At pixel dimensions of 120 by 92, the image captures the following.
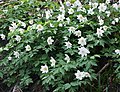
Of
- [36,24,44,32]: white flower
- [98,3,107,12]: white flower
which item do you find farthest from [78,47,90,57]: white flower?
[98,3,107,12]: white flower

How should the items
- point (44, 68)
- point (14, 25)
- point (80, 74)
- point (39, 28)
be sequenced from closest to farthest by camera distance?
point (80, 74) → point (44, 68) → point (39, 28) → point (14, 25)

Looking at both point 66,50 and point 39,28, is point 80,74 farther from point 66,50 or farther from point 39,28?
point 39,28

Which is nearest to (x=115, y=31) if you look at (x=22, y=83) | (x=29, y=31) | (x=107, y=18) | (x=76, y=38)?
(x=107, y=18)

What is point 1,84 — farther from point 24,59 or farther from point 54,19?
point 54,19

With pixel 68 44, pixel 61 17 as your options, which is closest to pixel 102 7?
pixel 61 17

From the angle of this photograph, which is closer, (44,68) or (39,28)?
(44,68)

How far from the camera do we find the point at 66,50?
114 inches

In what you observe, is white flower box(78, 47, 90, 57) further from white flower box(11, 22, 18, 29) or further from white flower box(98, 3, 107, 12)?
white flower box(11, 22, 18, 29)

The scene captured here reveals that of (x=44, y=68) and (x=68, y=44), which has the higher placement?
(x=68, y=44)

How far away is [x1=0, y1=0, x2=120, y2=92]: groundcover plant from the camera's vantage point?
2.71 meters

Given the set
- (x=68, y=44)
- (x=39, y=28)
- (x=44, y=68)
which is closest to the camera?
(x=44, y=68)

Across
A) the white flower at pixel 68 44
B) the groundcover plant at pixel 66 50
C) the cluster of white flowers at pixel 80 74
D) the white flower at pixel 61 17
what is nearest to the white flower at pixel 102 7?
the groundcover plant at pixel 66 50

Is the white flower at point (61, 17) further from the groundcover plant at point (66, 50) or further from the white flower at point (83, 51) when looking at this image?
the white flower at point (83, 51)

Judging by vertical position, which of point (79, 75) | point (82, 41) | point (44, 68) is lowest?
point (79, 75)
